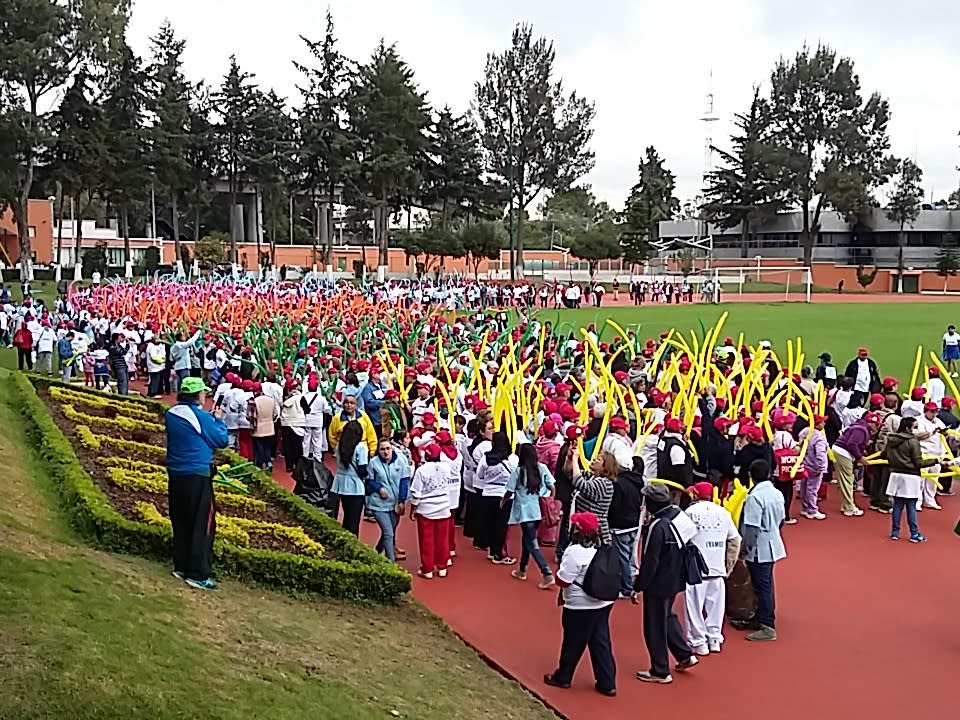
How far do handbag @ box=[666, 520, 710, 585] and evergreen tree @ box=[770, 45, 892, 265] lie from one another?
63827 mm

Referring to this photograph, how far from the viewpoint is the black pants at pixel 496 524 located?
411 inches

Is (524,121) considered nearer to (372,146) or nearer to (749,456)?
(372,146)

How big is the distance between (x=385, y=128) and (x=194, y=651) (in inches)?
2085

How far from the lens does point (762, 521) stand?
27.1 feet

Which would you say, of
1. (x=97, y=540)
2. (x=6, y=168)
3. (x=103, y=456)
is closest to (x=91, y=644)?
(x=97, y=540)

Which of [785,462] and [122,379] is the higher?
[785,462]

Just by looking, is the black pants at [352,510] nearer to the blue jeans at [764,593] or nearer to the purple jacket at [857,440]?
the blue jeans at [764,593]

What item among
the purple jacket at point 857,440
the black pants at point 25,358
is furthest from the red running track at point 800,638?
the black pants at point 25,358

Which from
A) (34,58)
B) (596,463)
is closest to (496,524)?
(596,463)

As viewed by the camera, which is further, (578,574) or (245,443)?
(245,443)

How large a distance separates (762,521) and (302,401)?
7231mm

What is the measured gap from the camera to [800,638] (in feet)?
27.7

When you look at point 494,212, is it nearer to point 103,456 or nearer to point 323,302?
point 323,302

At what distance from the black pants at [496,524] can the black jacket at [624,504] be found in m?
1.90
